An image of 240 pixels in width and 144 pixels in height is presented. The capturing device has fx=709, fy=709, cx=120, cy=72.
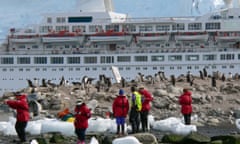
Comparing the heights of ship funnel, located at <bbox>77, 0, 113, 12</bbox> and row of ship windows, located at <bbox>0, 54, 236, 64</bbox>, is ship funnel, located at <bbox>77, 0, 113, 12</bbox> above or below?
above

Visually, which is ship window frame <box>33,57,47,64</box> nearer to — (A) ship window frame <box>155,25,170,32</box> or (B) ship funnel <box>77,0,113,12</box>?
(B) ship funnel <box>77,0,113,12</box>

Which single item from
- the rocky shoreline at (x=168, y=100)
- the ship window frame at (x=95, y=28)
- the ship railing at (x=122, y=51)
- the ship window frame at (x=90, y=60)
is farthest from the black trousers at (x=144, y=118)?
the ship window frame at (x=95, y=28)

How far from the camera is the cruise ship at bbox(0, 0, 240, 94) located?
191 ft

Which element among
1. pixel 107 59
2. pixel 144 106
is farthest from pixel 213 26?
pixel 144 106

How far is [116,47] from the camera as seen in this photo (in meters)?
60.9

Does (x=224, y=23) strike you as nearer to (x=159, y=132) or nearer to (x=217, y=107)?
(x=217, y=107)

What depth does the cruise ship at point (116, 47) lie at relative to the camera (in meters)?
58.2

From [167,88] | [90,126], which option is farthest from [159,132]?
[167,88]

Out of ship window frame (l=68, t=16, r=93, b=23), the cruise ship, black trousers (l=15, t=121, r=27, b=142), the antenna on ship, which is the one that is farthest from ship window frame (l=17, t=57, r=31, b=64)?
black trousers (l=15, t=121, r=27, b=142)

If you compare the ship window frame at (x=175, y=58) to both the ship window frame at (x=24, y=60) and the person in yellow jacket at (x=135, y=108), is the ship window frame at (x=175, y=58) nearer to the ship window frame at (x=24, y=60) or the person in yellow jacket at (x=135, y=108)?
the ship window frame at (x=24, y=60)

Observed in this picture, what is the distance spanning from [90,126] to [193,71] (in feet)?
123

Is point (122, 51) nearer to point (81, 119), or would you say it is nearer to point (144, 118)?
point (144, 118)

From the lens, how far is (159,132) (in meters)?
21.0

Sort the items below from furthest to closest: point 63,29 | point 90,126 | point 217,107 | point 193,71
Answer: point 63,29 → point 193,71 → point 217,107 → point 90,126
